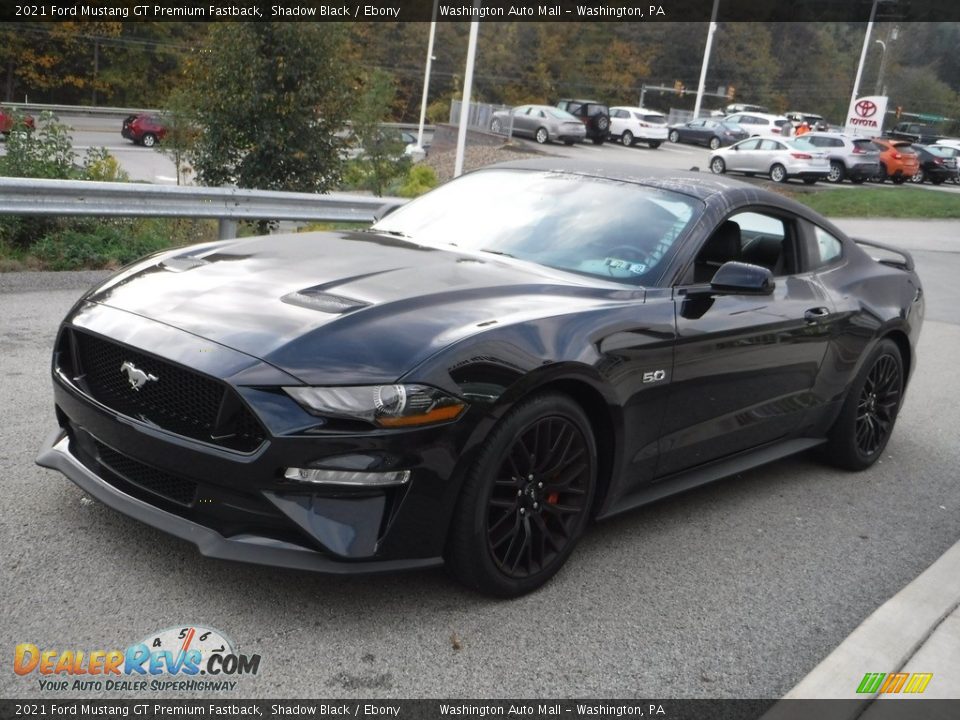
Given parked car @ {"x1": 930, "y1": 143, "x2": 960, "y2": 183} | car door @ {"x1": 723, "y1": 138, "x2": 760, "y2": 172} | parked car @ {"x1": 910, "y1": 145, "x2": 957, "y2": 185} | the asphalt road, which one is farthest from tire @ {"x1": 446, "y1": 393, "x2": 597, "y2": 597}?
parked car @ {"x1": 930, "y1": 143, "x2": 960, "y2": 183}

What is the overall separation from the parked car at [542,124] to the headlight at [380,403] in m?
43.6

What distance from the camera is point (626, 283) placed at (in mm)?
4469

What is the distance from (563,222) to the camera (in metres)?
4.89

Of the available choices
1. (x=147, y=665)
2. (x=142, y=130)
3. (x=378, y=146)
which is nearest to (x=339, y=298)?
(x=147, y=665)

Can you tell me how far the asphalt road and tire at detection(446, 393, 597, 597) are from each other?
135 mm

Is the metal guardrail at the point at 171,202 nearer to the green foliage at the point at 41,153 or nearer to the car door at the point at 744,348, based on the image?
the green foliage at the point at 41,153

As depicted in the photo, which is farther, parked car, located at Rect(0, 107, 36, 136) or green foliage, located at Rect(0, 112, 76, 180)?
parked car, located at Rect(0, 107, 36, 136)

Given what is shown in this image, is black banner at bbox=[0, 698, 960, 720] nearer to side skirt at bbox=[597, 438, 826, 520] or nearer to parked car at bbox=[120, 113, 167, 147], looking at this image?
side skirt at bbox=[597, 438, 826, 520]

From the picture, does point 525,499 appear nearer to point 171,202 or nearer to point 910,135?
point 171,202

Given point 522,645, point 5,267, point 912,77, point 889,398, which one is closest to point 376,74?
point 5,267

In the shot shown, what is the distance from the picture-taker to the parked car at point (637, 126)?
169 feet

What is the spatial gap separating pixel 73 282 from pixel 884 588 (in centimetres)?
662

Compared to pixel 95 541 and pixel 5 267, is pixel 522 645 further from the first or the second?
pixel 5 267

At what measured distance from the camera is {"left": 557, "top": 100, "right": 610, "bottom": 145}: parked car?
49.8 m
